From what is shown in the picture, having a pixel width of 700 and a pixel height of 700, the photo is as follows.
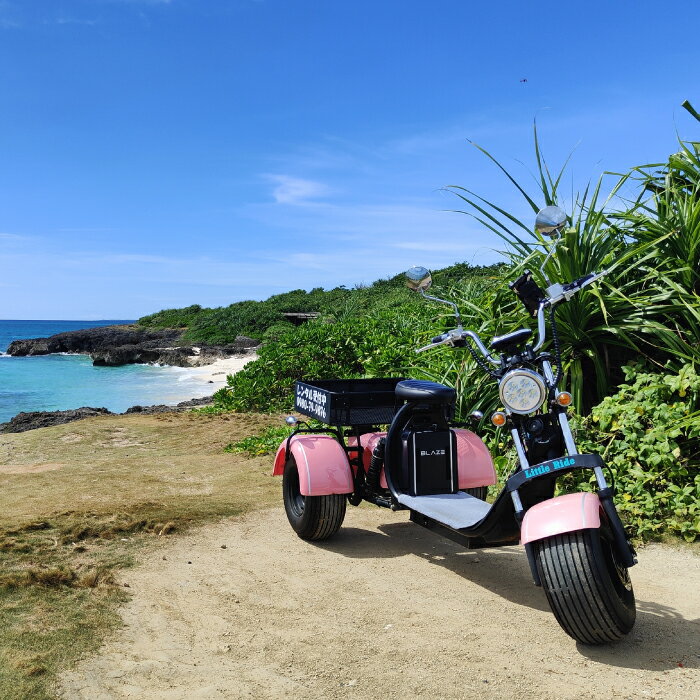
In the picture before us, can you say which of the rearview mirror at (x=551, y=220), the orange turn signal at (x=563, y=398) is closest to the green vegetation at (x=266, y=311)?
the rearview mirror at (x=551, y=220)

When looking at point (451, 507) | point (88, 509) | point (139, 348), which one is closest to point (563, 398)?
point (451, 507)

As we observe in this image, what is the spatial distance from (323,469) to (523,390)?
6.07 ft

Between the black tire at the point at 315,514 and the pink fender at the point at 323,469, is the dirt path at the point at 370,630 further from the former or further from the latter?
the pink fender at the point at 323,469

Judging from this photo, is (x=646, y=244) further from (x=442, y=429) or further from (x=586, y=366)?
(x=442, y=429)

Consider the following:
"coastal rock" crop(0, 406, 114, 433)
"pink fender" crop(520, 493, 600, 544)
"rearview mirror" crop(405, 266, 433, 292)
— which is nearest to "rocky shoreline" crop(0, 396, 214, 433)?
"coastal rock" crop(0, 406, 114, 433)

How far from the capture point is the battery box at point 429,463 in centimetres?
441

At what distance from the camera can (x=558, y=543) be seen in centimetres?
298

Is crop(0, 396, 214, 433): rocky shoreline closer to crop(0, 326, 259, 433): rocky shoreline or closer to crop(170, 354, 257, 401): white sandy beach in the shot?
crop(0, 326, 259, 433): rocky shoreline

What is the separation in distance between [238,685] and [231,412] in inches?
366

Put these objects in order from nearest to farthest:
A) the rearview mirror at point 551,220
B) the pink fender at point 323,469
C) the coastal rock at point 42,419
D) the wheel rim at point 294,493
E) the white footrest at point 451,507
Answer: the rearview mirror at point 551,220 → the white footrest at point 451,507 → the pink fender at point 323,469 → the wheel rim at point 294,493 → the coastal rock at point 42,419

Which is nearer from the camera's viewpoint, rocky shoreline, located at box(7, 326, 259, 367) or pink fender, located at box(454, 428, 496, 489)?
pink fender, located at box(454, 428, 496, 489)

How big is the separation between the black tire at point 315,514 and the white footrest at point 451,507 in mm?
584

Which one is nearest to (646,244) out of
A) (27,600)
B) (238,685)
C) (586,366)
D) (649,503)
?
(586,366)

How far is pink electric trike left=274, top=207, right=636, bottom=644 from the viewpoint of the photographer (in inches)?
117
